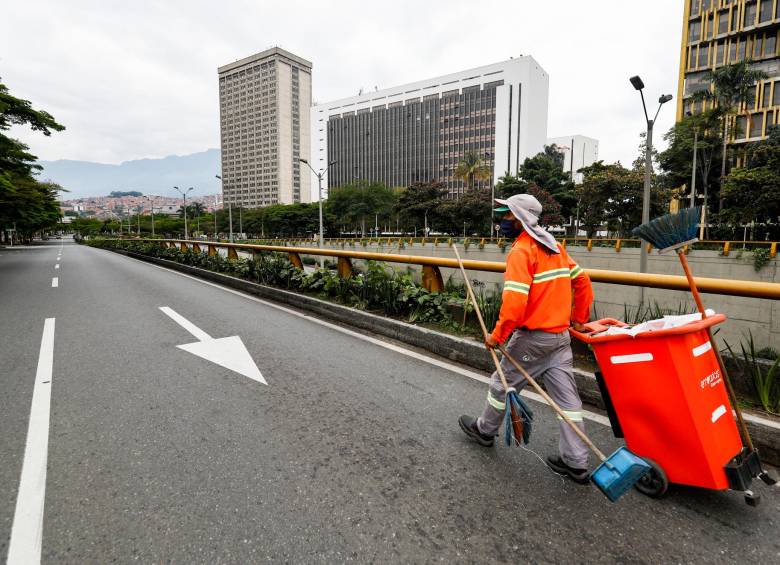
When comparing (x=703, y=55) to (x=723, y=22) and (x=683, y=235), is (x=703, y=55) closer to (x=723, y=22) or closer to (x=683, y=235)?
(x=723, y=22)

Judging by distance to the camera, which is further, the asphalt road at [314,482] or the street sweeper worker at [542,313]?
the street sweeper worker at [542,313]

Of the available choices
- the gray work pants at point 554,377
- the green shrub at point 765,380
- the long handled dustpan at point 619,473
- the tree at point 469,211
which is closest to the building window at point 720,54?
the tree at point 469,211

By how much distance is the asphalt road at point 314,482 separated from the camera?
2.10 meters

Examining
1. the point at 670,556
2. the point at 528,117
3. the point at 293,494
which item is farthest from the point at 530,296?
the point at 528,117

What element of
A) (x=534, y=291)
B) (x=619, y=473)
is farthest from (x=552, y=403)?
(x=534, y=291)

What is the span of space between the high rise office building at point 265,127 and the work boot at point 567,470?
181 meters

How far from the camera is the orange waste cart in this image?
2.19 meters

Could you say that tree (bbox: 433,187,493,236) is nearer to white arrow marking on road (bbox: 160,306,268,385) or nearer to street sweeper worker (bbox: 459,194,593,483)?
white arrow marking on road (bbox: 160,306,268,385)

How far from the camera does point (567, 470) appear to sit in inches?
107

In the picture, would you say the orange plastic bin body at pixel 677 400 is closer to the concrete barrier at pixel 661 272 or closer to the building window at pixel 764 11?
the concrete barrier at pixel 661 272

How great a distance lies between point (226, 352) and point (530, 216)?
4.09 metres

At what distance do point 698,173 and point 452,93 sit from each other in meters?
89.3

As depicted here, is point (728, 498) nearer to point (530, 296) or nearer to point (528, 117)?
point (530, 296)

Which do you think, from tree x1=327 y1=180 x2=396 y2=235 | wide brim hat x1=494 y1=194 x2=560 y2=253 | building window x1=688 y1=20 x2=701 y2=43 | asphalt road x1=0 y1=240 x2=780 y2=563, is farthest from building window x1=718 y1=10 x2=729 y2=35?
wide brim hat x1=494 y1=194 x2=560 y2=253
